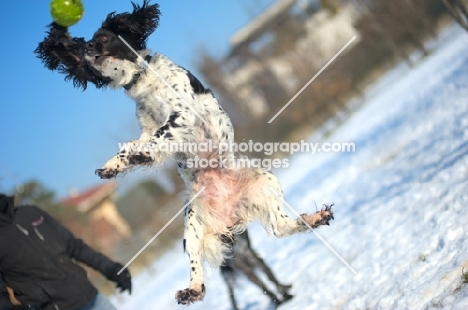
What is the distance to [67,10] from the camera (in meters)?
4.70

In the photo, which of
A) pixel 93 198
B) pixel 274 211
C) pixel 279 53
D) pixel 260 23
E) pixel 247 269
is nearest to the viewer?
pixel 274 211

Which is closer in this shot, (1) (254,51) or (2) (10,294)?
(2) (10,294)

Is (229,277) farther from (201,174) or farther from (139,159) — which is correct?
(139,159)

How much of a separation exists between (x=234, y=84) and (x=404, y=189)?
2772 cm

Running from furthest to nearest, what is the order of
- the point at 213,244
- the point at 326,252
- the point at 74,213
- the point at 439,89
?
the point at 74,213, the point at 439,89, the point at 326,252, the point at 213,244

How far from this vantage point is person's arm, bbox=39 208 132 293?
16.5 feet

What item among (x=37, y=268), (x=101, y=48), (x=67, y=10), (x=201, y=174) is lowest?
(x=201, y=174)

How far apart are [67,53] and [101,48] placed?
392 millimetres

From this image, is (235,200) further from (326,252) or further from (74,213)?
(74,213)

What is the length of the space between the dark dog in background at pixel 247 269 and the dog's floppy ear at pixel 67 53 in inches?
70.9

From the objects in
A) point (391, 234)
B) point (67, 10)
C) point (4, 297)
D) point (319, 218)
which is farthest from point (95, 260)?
point (391, 234)

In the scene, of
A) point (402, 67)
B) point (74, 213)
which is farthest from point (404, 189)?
point (402, 67)

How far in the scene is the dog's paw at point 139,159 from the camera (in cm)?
410

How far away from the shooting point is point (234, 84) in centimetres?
3578
